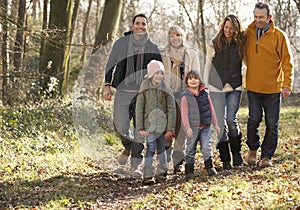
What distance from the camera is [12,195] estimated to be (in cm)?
639

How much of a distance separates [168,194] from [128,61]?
243cm

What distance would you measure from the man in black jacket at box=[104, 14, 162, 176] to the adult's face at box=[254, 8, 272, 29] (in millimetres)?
1682

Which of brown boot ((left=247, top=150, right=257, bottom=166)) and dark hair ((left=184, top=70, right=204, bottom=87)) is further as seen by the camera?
brown boot ((left=247, top=150, right=257, bottom=166))

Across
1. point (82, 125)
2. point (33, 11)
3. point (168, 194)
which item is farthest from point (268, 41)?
point (33, 11)

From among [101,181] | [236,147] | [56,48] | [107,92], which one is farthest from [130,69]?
[56,48]

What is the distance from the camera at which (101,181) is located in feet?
24.7

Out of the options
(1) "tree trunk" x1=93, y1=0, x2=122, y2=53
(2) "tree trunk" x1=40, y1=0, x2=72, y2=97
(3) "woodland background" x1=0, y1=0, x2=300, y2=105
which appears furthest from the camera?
(1) "tree trunk" x1=93, y1=0, x2=122, y2=53

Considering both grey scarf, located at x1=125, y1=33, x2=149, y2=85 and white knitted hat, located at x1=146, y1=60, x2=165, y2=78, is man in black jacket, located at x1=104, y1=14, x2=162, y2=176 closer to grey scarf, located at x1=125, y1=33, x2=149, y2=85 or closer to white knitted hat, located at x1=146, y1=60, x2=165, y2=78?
grey scarf, located at x1=125, y1=33, x2=149, y2=85

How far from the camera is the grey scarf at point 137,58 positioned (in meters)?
7.57

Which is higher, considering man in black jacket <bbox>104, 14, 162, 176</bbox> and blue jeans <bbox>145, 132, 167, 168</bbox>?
man in black jacket <bbox>104, 14, 162, 176</bbox>

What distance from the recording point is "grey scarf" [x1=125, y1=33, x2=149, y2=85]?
757cm

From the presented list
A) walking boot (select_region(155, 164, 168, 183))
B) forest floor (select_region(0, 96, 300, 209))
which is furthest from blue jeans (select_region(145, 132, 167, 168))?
forest floor (select_region(0, 96, 300, 209))

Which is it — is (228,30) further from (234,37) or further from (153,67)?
(153,67)

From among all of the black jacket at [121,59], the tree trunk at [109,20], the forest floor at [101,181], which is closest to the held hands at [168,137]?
the forest floor at [101,181]
